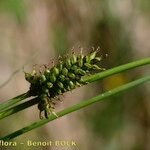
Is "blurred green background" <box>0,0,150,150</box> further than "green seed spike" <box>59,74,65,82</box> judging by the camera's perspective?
Yes

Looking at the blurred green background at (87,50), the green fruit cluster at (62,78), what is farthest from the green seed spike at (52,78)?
the blurred green background at (87,50)

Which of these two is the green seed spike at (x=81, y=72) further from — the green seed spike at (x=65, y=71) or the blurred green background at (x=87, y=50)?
the blurred green background at (x=87, y=50)

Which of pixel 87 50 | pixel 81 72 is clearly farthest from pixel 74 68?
pixel 87 50

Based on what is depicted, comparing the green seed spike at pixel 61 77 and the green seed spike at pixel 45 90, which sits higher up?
the green seed spike at pixel 61 77

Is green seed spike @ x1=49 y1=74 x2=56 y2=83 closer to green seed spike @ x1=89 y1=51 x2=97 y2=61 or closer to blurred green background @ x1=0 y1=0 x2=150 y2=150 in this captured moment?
green seed spike @ x1=89 y1=51 x2=97 y2=61

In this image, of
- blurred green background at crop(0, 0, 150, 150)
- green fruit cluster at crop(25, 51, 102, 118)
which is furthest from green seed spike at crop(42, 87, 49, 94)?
blurred green background at crop(0, 0, 150, 150)
